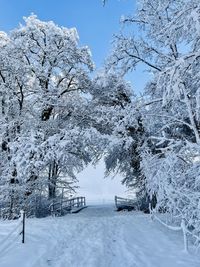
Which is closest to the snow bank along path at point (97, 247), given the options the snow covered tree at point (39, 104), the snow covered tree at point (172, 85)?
the snow covered tree at point (172, 85)

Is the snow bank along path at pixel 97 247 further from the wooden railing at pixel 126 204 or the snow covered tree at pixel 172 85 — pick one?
the wooden railing at pixel 126 204

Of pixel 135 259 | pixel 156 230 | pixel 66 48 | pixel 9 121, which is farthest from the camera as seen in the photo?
pixel 66 48

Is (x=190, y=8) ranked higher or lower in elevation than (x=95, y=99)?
lower

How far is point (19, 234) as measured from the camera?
422 inches

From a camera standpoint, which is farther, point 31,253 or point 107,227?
point 107,227

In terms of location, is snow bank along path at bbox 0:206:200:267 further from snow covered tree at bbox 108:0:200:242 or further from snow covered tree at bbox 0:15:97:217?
snow covered tree at bbox 0:15:97:217

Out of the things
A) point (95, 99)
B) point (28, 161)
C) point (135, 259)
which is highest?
point (95, 99)

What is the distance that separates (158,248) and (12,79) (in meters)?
14.8

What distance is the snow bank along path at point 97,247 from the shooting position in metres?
8.42

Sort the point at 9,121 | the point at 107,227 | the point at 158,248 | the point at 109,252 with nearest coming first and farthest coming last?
the point at 109,252, the point at 158,248, the point at 107,227, the point at 9,121

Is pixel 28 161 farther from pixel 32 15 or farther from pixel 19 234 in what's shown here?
pixel 32 15

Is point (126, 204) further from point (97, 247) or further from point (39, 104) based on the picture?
point (97, 247)

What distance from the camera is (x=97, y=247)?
33.4 ft

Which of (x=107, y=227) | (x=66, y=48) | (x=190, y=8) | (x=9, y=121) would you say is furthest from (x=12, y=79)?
(x=190, y=8)
